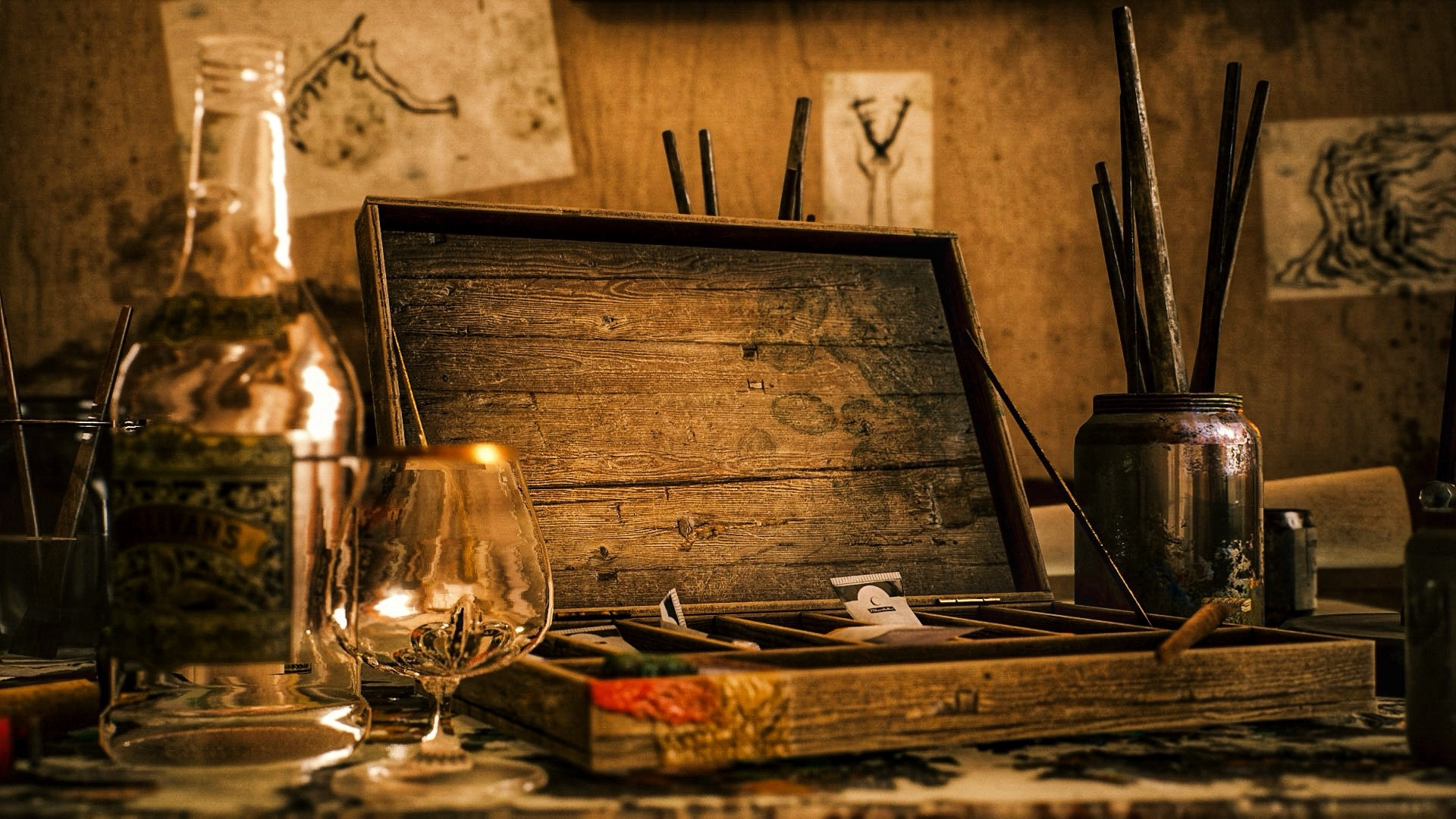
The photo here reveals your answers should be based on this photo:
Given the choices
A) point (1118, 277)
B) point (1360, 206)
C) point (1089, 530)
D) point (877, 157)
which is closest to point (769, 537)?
point (1089, 530)

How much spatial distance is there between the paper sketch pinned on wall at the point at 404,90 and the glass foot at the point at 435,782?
1814 mm

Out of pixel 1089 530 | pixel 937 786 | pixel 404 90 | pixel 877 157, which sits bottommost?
pixel 937 786

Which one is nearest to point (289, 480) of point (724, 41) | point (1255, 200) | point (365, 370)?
point (365, 370)

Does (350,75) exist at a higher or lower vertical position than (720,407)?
higher

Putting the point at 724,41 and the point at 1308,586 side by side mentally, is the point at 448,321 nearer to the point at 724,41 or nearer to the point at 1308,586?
the point at 1308,586

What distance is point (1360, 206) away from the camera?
8.32ft

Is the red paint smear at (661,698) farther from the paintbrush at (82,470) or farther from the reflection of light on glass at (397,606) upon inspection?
the paintbrush at (82,470)

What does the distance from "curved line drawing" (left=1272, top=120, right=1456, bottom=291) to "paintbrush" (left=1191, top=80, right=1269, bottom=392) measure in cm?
149

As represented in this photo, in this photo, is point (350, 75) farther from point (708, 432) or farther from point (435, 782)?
point (435, 782)

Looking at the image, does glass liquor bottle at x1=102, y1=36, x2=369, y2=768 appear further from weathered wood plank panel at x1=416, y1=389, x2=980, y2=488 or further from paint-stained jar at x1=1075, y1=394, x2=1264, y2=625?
paint-stained jar at x1=1075, y1=394, x2=1264, y2=625

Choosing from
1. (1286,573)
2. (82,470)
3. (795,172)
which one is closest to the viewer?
(82,470)

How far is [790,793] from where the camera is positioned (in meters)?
0.60

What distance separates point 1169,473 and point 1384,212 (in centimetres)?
180

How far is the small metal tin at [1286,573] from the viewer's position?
1195 millimetres
